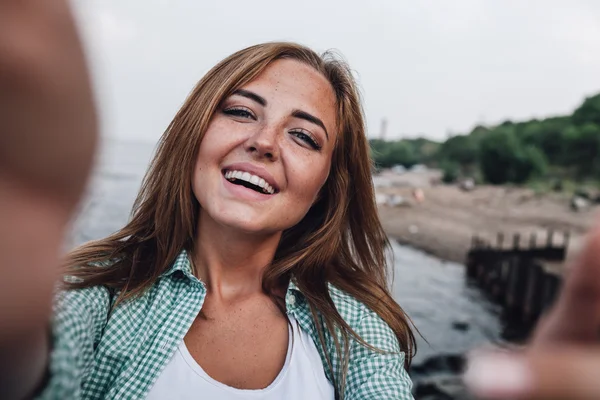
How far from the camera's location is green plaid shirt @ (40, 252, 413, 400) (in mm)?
1638

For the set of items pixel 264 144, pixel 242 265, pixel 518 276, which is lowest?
pixel 518 276

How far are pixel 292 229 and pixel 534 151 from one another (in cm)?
4431

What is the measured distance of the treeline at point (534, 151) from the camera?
1592 inches

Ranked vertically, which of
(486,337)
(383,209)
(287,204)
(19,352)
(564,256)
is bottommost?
(383,209)

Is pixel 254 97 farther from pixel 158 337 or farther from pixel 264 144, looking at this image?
pixel 158 337

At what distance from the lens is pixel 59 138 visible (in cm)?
46

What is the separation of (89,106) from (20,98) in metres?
0.07

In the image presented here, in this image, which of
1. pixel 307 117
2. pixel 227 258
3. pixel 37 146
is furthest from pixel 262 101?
pixel 37 146

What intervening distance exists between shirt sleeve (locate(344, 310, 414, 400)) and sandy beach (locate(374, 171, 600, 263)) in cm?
2125

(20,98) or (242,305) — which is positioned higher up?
(20,98)

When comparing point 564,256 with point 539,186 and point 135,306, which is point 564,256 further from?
point 539,186

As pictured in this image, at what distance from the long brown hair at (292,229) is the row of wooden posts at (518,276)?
969cm

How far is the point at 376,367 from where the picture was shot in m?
1.91

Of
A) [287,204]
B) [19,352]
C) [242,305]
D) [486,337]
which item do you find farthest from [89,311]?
[486,337]
